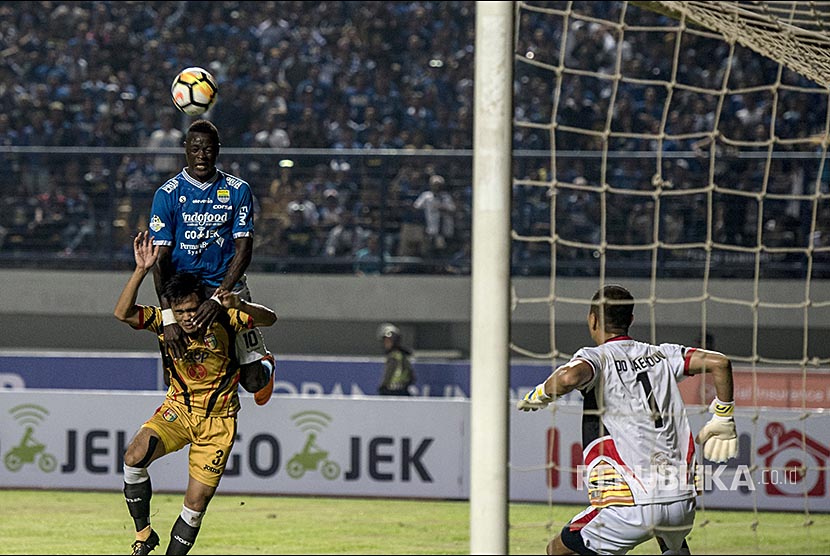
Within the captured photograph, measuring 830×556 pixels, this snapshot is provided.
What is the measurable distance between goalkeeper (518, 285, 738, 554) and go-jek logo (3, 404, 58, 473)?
Result: 8.74 m

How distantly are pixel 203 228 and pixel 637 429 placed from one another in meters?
2.41

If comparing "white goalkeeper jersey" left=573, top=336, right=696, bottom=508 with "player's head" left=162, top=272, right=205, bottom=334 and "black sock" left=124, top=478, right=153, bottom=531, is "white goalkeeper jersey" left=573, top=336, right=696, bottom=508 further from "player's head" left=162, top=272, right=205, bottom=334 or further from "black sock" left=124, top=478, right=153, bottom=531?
"black sock" left=124, top=478, right=153, bottom=531

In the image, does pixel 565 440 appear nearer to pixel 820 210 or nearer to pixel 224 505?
pixel 224 505

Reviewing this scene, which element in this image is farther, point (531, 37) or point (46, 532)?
point (531, 37)

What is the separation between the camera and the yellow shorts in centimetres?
658

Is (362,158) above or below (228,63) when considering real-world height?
below

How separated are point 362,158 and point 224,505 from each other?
229 inches

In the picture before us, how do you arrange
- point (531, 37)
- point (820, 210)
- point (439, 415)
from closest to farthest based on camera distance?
point (439, 415) → point (820, 210) → point (531, 37)

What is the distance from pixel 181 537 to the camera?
6.54m

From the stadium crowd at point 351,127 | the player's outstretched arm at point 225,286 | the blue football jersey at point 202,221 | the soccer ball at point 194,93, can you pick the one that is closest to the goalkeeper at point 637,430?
the player's outstretched arm at point 225,286

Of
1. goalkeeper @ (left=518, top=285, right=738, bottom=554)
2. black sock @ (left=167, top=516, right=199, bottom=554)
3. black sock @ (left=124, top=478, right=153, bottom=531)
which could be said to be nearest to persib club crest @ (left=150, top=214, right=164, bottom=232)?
black sock @ (left=124, top=478, right=153, bottom=531)

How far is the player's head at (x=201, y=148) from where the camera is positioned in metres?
6.12

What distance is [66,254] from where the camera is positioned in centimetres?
1719

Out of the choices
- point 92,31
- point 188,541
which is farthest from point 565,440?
point 92,31
